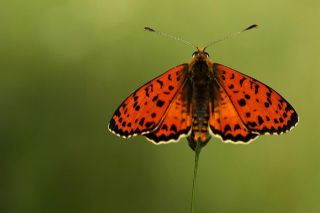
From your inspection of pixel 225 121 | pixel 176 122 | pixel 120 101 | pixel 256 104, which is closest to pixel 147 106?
pixel 176 122

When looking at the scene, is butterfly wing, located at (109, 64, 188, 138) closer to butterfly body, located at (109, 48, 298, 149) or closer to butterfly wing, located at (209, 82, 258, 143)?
butterfly body, located at (109, 48, 298, 149)

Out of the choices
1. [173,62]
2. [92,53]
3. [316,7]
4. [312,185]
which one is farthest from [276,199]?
[316,7]

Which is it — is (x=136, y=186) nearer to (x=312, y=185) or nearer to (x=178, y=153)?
(x=178, y=153)

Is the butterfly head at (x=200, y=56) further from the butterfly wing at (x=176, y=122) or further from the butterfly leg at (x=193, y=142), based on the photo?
the butterfly leg at (x=193, y=142)

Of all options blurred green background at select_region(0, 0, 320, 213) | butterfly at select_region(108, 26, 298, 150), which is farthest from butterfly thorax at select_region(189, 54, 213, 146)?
blurred green background at select_region(0, 0, 320, 213)

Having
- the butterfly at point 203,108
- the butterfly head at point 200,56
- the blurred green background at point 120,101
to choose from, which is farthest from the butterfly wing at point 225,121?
the blurred green background at point 120,101

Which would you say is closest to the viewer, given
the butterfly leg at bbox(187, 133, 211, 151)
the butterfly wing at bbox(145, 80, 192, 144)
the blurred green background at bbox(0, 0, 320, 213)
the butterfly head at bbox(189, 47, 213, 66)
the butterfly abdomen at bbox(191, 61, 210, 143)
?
the butterfly leg at bbox(187, 133, 211, 151)

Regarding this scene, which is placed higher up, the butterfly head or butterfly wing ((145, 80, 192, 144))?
the butterfly head

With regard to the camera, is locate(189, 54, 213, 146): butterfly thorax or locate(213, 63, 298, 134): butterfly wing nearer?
locate(189, 54, 213, 146): butterfly thorax

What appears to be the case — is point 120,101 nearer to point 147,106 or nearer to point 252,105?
point 147,106
